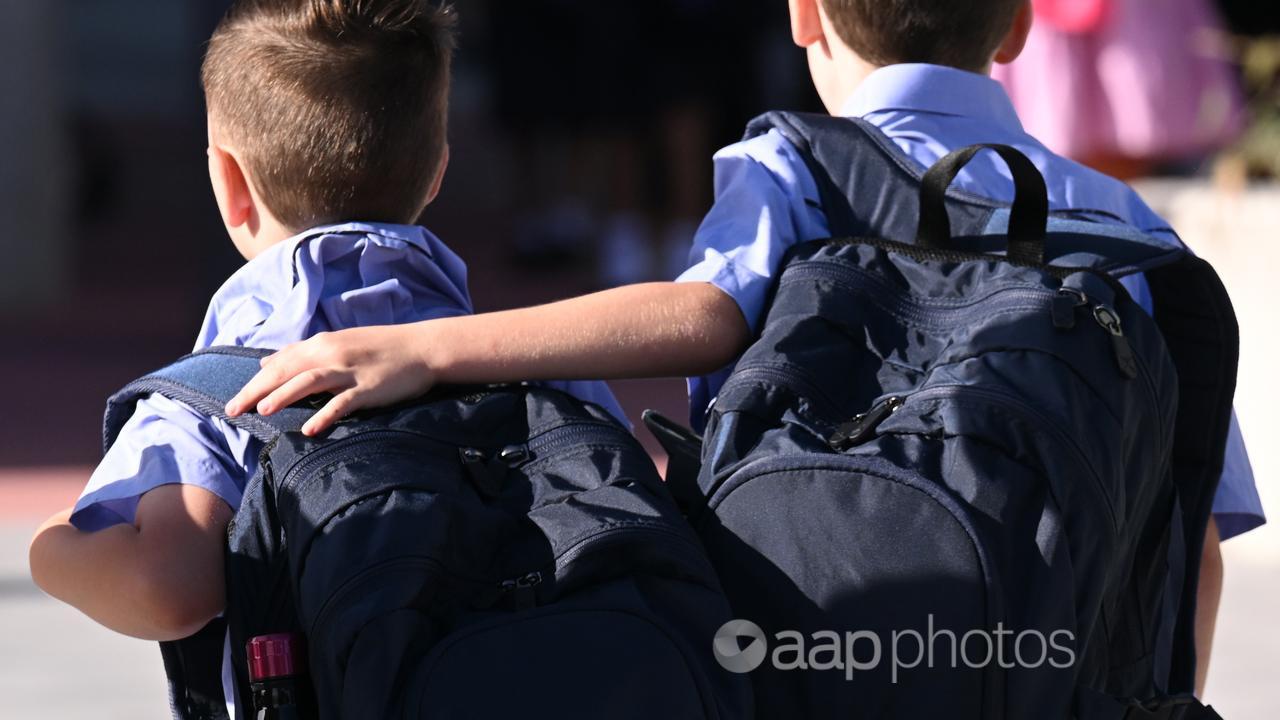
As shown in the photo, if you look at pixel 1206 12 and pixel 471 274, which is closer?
pixel 1206 12

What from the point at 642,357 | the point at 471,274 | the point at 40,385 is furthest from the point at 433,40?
the point at 471,274

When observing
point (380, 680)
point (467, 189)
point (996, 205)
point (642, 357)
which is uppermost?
point (996, 205)

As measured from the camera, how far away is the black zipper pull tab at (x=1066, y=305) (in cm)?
179

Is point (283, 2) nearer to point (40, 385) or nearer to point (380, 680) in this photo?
point (380, 680)

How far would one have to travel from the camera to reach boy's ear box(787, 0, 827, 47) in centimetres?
228

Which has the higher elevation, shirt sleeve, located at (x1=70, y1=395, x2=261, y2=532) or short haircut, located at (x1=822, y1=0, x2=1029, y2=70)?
short haircut, located at (x1=822, y1=0, x2=1029, y2=70)

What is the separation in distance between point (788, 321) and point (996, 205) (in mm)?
298

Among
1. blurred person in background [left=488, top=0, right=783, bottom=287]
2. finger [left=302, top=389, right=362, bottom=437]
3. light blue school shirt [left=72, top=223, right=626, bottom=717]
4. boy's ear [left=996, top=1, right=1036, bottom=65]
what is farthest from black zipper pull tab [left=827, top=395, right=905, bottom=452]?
blurred person in background [left=488, top=0, right=783, bottom=287]

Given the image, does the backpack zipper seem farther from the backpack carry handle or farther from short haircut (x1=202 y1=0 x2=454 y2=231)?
short haircut (x1=202 y1=0 x2=454 y2=231)

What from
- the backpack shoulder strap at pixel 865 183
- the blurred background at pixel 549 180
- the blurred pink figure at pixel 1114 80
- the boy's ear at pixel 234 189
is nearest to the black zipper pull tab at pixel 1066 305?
the backpack shoulder strap at pixel 865 183

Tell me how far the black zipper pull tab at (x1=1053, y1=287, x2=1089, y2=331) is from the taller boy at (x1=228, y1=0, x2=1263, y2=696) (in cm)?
26

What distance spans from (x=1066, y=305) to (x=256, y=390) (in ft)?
2.75

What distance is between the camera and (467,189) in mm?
13219

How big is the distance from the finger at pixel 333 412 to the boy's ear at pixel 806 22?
84 centimetres
